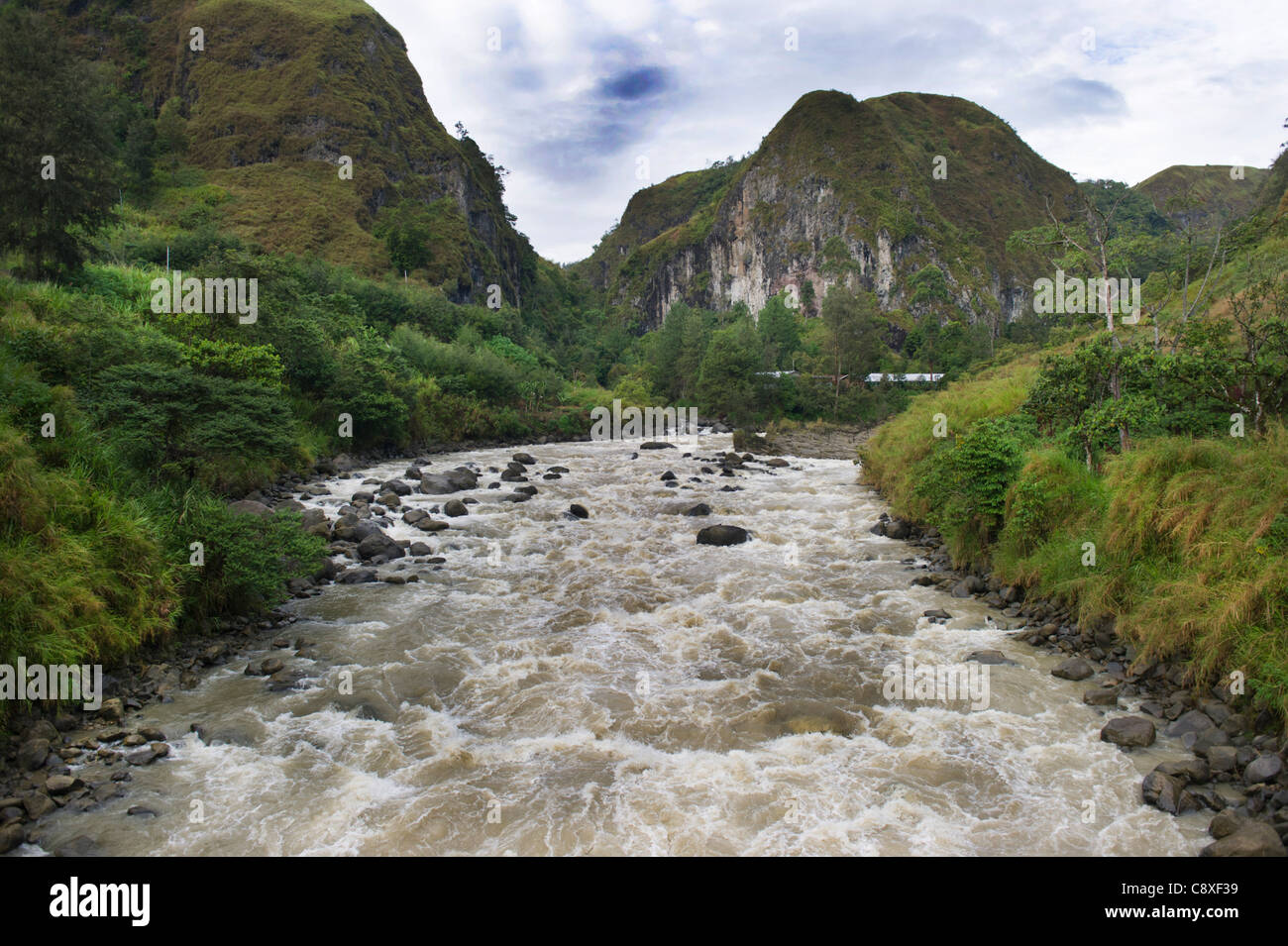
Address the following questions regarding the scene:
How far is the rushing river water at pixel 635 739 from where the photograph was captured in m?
6.73

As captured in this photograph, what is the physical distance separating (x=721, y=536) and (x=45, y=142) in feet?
88.2

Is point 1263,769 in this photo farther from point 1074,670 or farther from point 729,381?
point 729,381

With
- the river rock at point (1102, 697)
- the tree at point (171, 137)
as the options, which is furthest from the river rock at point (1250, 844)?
the tree at point (171, 137)

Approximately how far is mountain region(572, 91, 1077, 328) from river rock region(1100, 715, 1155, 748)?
11817 centimetres

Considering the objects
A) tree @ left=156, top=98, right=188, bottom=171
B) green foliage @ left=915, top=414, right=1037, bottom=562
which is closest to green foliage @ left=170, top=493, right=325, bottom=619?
green foliage @ left=915, top=414, right=1037, bottom=562

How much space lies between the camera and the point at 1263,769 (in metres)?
6.89

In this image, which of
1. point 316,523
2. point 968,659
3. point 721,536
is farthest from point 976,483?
point 316,523

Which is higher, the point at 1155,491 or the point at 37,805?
the point at 1155,491

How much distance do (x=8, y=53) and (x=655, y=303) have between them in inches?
5882

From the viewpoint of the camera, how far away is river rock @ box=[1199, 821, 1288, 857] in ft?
19.0

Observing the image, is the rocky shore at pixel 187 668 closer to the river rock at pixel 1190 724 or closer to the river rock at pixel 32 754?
the river rock at pixel 32 754

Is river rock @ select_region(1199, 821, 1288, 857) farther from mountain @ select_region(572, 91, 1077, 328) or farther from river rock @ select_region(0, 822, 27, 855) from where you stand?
mountain @ select_region(572, 91, 1077, 328)

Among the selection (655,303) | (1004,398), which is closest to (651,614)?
(1004,398)

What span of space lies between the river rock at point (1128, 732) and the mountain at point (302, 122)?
74916mm
